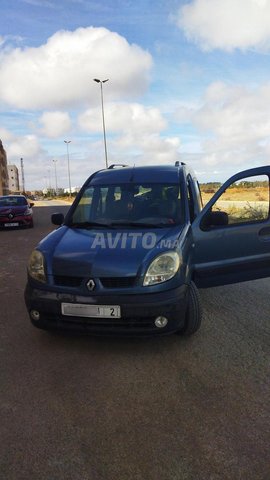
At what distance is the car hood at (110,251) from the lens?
3537mm

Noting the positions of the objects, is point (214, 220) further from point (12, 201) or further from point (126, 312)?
point (12, 201)

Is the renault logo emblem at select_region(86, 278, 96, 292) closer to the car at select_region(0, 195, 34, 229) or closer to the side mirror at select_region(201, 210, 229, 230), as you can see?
the side mirror at select_region(201, 210, 229, 230)

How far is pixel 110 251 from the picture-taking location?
369 cm

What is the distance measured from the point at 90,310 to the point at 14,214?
13199 mm

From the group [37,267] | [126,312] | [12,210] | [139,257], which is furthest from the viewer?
[12,210]

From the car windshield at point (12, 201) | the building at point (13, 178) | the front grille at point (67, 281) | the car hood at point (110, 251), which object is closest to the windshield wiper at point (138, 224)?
the car hood at point (110, 251)

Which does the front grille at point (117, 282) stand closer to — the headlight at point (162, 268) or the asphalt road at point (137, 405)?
the headlight at point (162, 268)

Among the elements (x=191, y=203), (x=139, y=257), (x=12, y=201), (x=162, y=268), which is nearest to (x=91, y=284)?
(x=139, y=257)

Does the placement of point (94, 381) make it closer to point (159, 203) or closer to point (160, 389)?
point (160, 389)

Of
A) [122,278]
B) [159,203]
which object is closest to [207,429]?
[122,278]

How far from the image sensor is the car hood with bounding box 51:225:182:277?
354cm

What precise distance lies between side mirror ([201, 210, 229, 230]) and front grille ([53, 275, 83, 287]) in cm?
171

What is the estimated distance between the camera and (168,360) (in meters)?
3.58

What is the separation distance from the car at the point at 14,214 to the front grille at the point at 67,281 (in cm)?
1285
